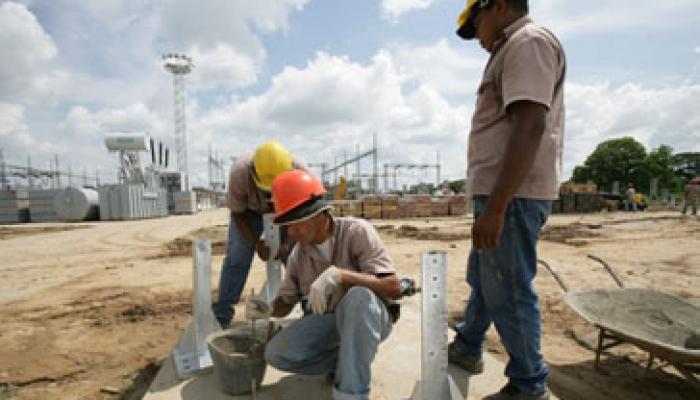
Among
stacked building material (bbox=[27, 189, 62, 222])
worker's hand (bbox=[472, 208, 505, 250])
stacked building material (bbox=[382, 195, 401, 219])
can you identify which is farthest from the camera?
stacked building material (bbox=[27, 189, 62, 222])

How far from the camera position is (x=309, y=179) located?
6.58 feet

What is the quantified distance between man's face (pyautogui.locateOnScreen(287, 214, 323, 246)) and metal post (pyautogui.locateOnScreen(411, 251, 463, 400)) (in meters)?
0.66

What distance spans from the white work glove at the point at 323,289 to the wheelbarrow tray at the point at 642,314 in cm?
184

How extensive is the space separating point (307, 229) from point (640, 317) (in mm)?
2563

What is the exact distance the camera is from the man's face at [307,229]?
6.35ft

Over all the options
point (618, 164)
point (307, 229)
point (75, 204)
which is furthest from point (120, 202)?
point (618, 164)

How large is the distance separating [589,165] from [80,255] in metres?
51.8

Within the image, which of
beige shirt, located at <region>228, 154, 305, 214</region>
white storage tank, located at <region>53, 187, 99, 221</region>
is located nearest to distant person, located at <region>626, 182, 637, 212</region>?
beige shirt, located at <region>228, 154, 305, 214</region>

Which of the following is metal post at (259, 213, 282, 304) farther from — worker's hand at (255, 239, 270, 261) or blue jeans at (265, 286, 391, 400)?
blue jeans at (265, 286, 391, 400)

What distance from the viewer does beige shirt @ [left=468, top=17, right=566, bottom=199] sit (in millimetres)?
1605

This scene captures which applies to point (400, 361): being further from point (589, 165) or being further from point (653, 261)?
point (589, 165)

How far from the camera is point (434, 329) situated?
62.7 inches

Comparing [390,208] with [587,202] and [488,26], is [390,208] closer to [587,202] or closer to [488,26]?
[587,202]

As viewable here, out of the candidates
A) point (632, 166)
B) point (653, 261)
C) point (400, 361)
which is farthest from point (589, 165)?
point (400, 361)
